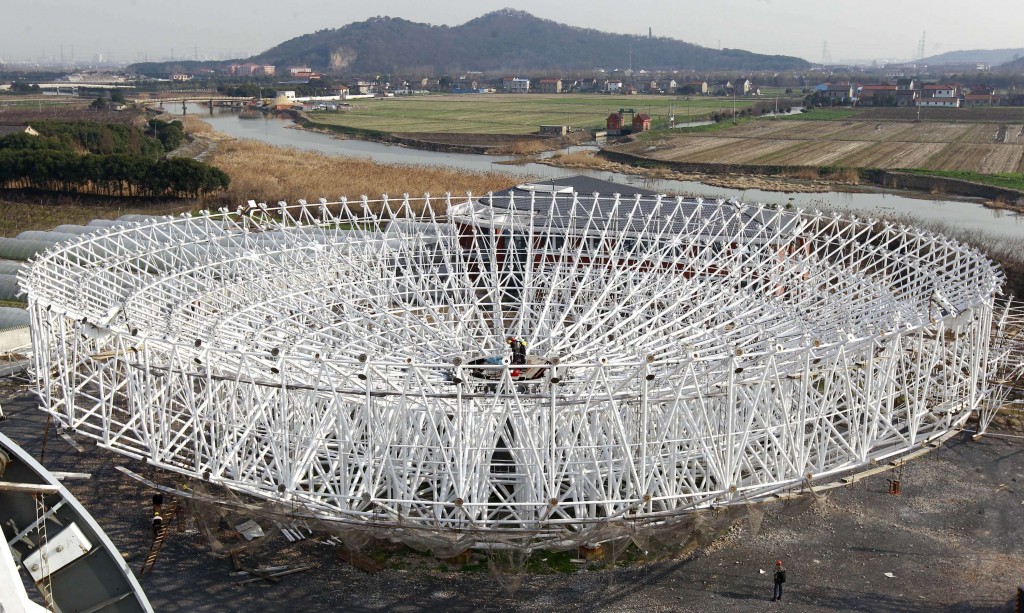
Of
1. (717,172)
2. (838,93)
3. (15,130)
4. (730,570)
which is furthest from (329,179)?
(838,93)

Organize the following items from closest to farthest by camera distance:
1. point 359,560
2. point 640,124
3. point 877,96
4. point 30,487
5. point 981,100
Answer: point 30,487, point 359,560, point 640,124, point 981,100, point 877,96

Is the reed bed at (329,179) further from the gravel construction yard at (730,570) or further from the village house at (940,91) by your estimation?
the village house at (940,91)

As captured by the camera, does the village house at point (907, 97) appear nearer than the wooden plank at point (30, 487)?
No

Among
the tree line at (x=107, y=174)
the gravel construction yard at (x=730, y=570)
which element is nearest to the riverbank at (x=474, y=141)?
the tree line at (x=107, y=174)

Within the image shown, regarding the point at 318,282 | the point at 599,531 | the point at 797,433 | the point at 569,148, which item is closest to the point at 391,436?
the point at 599,531

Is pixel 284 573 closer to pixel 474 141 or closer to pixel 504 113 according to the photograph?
pixel 474 141

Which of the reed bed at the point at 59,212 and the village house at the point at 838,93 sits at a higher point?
the village house at the point at 838,93
